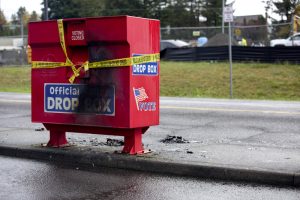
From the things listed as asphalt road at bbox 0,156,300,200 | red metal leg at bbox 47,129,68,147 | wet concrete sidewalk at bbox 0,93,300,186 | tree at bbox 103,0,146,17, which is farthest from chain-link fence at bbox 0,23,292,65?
tree at bbox 103,0,146,17

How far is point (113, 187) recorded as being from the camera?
20.1 feet

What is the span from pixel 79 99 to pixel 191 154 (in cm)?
165

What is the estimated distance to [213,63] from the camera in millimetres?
28734

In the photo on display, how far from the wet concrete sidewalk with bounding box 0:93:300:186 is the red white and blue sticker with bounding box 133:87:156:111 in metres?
0.62

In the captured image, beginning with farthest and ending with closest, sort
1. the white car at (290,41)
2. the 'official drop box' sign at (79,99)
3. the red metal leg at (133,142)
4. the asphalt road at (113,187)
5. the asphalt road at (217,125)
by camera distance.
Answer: the white car at (290,41)
the asphalt road at (217,125)
the red metal leg at (133,142)
the 'official drop box' sign at (79,99)
the asphalt road at (113,187)

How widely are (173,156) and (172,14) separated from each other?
76708 millimetres

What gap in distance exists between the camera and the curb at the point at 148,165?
245 inches

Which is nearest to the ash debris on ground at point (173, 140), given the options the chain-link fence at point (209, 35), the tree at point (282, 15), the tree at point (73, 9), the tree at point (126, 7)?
the tree at point (282, 15)

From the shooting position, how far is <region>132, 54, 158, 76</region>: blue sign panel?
7.02 meters

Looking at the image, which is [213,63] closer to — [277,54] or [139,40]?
[277,54]

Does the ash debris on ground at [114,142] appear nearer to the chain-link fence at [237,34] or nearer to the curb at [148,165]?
the curb at [148,165]

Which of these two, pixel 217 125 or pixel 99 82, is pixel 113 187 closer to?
pixel 99 82

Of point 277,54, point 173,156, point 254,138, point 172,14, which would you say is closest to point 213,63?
point 277,54

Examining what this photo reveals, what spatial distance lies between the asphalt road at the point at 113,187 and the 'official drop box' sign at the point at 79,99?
80 cm
